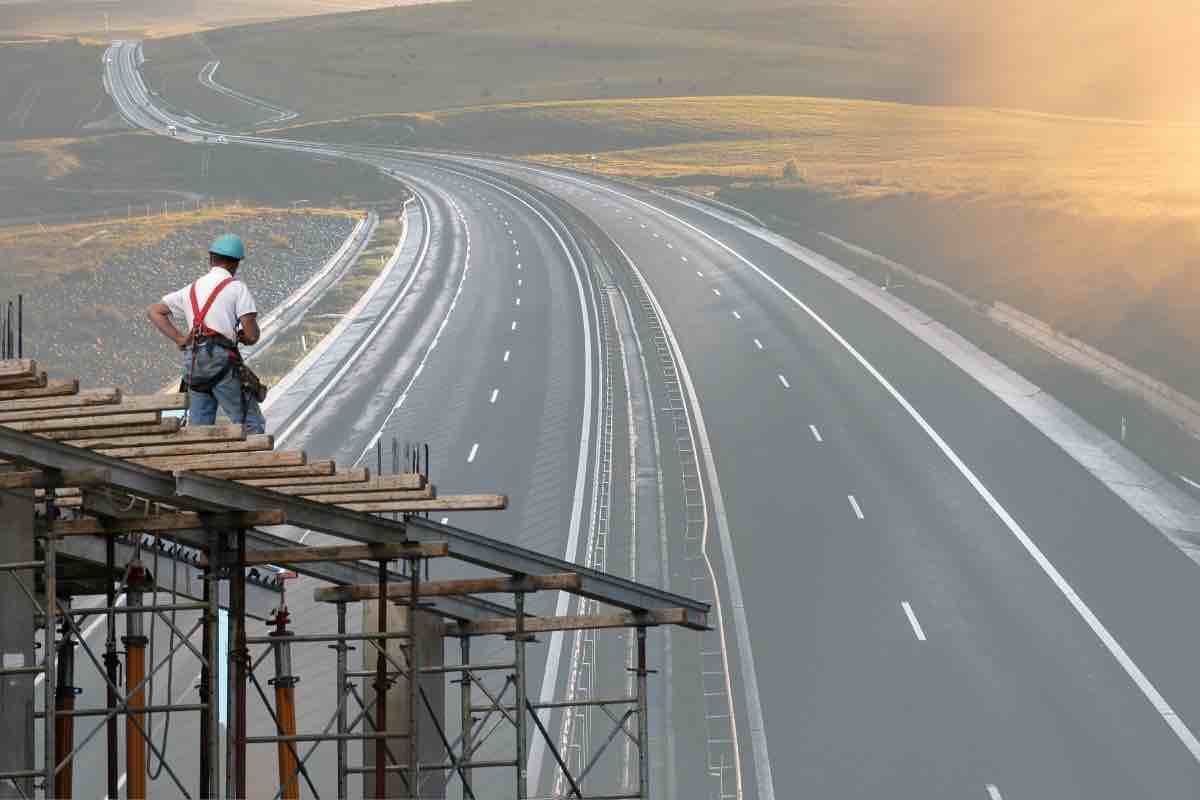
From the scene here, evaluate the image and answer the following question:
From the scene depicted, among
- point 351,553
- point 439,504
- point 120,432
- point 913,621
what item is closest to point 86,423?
point 120,432

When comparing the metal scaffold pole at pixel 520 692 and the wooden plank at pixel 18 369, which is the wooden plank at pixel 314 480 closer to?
the wooden plank at pixel 18 369

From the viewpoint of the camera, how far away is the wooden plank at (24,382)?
1389 centimetres

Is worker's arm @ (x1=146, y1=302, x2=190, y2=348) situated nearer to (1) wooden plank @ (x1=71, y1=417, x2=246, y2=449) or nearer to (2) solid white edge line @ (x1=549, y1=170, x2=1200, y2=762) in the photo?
(1) wooden plank @ (x1=71, y1=417, x2=246, y2=449)

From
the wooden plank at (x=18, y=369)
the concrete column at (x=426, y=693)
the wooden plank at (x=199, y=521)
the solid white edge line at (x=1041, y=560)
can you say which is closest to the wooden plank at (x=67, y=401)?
the wooden plank at (x=18, y=369)

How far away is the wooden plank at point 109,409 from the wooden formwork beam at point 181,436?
226mm

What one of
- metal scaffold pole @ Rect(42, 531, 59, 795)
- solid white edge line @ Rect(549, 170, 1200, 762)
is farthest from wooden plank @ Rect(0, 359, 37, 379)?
solid white edge line @ Rect(549, 170, 1200, 762)

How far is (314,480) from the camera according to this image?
1752cm

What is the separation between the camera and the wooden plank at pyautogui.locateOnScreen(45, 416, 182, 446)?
1514cm

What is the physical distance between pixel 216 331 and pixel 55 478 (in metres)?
2.41

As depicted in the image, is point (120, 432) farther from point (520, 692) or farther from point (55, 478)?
point (520, 692)

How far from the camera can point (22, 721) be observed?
1684cm

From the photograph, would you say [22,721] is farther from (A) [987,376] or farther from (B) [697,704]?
(A) [987,376]

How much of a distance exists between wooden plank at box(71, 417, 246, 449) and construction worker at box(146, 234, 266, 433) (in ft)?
5.08

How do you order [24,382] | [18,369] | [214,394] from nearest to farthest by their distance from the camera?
[18,369], [24,382], [214,394]
